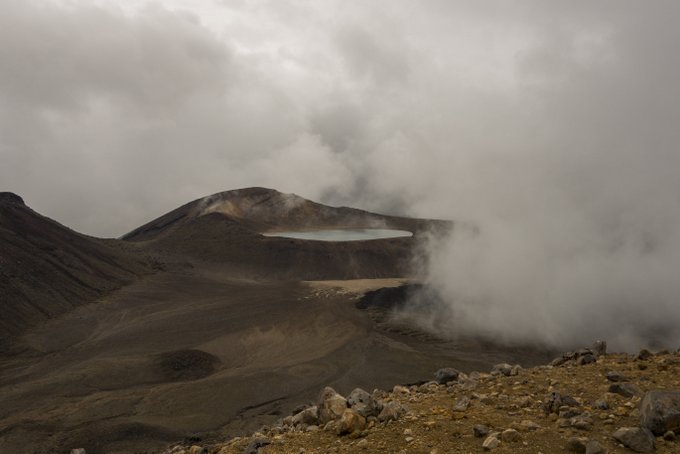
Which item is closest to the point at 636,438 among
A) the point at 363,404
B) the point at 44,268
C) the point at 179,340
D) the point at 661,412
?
the point at 661,412

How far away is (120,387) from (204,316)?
2280cm

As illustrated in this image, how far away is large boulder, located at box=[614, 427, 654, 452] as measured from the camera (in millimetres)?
7238

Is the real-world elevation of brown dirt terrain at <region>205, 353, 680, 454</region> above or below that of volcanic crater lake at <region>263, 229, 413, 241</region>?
below

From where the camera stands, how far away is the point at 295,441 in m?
9.92

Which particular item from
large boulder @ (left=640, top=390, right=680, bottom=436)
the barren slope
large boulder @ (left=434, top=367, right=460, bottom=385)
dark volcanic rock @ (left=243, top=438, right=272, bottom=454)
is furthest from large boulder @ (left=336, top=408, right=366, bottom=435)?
the barren slope

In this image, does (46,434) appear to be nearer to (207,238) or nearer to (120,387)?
(120,387)

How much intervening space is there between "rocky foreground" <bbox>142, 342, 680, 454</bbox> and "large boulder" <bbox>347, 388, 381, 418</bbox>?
0.02m

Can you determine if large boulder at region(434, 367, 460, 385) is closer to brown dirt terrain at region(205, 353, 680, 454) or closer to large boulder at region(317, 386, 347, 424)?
brown dirt terrain at region(205, 353, 680, 454)

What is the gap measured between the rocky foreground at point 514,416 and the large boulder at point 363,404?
0.02 metres

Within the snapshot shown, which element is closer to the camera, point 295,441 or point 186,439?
point 295,441

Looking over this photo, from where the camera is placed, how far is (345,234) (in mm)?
129750

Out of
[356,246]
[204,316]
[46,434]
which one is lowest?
[46,434]

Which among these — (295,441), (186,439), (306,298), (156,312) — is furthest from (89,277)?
(295,441)

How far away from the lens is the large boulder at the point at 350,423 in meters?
9.52
